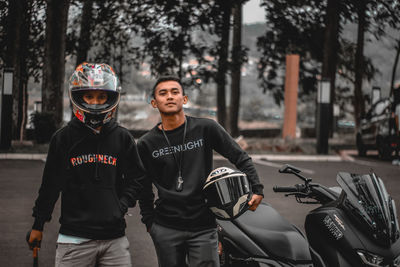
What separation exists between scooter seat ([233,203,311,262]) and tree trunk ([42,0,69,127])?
1565 cm

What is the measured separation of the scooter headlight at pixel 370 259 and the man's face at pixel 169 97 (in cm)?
142

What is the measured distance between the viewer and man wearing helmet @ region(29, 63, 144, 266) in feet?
11.1

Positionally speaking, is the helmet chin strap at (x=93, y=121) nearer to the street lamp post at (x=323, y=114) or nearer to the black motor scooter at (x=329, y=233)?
the black motor scooter at (x=329, y=233)

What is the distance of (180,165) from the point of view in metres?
3.74

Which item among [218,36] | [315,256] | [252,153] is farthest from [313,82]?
[315,256]

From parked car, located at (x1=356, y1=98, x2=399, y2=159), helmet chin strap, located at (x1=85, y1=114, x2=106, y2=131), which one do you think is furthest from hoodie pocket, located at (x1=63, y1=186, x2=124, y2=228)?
parked car, located at (x1=356, y1=98, x2=399, y2=159)

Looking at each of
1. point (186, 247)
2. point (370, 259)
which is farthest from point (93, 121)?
point (370, 259)

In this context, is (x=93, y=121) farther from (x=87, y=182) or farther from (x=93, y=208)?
(x=93, y=208)

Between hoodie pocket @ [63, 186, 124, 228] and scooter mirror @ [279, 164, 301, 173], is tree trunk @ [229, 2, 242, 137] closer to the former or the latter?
scooter mirror @ [279, 164, 301, 173]

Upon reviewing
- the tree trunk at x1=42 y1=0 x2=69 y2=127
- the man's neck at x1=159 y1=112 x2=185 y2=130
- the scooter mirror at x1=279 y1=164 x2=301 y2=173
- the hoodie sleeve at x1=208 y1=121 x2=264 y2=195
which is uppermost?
the tree trunk at x1=42 y1=0 x2=69 y2=127

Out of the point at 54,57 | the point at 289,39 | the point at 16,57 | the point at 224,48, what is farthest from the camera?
the point at 289,39

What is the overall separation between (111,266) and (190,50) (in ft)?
77.5

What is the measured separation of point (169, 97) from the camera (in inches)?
150

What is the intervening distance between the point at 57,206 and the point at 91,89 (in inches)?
241
